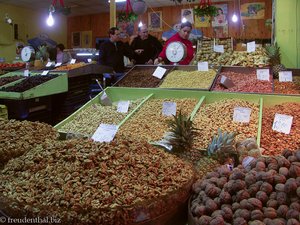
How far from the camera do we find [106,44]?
640 cm

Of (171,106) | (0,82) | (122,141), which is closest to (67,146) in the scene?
(122,141)

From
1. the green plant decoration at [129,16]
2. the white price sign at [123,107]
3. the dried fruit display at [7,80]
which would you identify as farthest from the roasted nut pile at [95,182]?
the green plant decoration at [129,16]

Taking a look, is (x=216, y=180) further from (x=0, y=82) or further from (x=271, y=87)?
(x=0, y=82)

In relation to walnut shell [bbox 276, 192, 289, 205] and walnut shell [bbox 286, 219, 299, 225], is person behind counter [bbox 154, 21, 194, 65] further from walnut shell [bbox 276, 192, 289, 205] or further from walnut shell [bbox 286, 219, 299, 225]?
walnut shell [bbox 286, 219, 299, 225]

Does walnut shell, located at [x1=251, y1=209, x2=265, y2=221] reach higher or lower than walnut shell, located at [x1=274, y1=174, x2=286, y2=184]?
lower

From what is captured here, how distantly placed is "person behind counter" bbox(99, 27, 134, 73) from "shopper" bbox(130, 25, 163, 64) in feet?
0.54

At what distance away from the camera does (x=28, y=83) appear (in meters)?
5.59

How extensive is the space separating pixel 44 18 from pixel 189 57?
35.2ft

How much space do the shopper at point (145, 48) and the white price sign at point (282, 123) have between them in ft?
13.6

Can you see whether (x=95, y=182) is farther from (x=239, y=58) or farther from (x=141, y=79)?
(x=239, y=58)

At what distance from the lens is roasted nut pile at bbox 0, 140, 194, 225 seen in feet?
4.33

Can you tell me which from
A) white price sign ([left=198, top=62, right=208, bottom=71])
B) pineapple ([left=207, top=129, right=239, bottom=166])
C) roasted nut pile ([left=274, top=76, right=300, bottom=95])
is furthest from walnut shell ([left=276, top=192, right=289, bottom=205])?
white price sign ([left=198, top=62, right=208, bottom=71])

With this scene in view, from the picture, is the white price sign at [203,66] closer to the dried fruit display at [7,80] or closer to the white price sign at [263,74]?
the white price sign at [263,74]

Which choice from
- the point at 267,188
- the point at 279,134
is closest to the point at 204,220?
the point at 267,188
